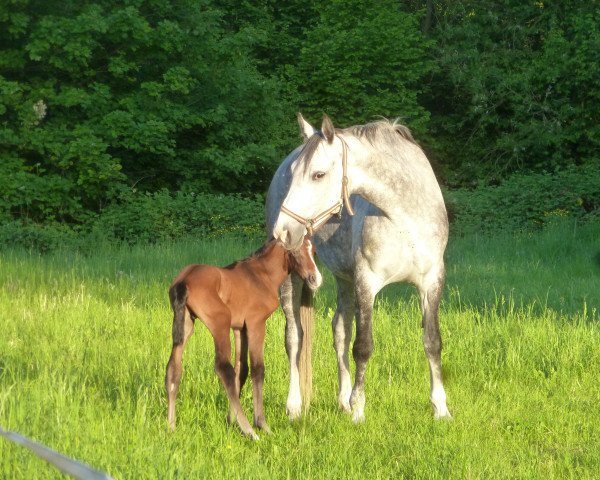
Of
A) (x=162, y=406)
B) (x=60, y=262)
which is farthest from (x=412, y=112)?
(x=162, y=406)

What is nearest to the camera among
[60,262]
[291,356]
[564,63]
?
[291,356]

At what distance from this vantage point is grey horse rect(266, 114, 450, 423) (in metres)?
5.59

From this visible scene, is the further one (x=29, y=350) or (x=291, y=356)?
(x=29, y=350)

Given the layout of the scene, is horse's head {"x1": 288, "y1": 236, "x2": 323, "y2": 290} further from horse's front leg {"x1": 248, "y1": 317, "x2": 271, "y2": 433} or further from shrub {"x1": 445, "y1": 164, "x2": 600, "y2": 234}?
shrub {"x1": 445, "y1": 164, "x2": 600, "y2": 234}

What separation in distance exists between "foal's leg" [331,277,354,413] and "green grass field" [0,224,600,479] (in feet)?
0.55

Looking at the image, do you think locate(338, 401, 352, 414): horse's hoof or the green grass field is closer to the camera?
the green grass field

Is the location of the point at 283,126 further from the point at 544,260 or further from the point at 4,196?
the point at 544,260

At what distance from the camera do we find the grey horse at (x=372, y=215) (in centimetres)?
559

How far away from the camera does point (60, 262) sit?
1424 cm

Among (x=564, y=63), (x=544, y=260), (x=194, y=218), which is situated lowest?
(x=194, y=218)

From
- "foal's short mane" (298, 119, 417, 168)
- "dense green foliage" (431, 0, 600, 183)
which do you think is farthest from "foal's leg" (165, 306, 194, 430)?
"dense green foliage" (431, 0, 600, 183)

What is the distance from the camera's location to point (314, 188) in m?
5.53

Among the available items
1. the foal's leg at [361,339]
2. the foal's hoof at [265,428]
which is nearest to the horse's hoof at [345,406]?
the foal's leg at [361,339]

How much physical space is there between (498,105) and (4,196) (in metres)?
15.1
